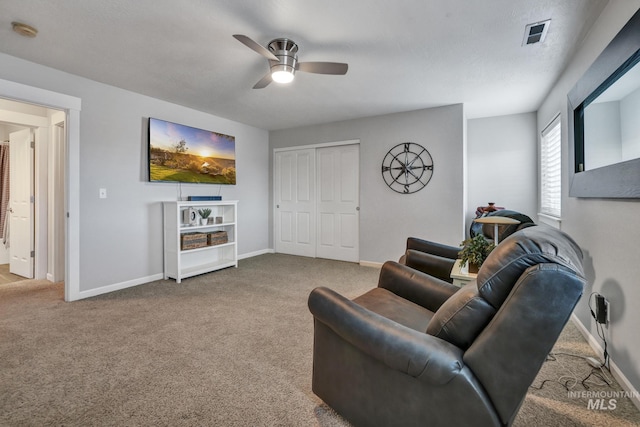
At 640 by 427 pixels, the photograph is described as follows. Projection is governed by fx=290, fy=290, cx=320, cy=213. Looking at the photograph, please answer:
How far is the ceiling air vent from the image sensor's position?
2.20 m

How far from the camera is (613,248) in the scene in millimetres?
1825

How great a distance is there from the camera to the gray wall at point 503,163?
453 cm

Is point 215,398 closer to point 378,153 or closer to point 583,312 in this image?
point 583,312

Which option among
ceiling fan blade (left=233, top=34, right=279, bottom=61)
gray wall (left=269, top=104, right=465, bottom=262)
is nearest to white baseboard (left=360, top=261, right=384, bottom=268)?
gray wall (left=269, top=104, right=465, bottom=262)

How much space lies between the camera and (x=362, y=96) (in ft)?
12.3

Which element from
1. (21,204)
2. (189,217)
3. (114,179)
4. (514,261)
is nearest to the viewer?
(514,261)

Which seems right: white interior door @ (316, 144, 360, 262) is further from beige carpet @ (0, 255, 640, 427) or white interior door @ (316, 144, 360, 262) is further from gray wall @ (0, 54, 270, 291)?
gray wall @ (0, 54, 270, 291)

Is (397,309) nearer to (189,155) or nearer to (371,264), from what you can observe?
(371,264)

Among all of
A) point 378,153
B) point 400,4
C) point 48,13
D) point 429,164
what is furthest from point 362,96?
point 48,13

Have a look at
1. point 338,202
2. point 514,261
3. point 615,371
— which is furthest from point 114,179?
point 615,371

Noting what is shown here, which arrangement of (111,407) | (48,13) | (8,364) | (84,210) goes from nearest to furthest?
1. (111,407)
2. (8,364)
3. (48,13)
4. (84,210)

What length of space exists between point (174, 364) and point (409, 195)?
3.66 m

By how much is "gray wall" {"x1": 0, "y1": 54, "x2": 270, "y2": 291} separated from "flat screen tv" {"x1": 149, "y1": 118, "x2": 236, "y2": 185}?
13 cm

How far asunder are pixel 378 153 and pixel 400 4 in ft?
9.03
